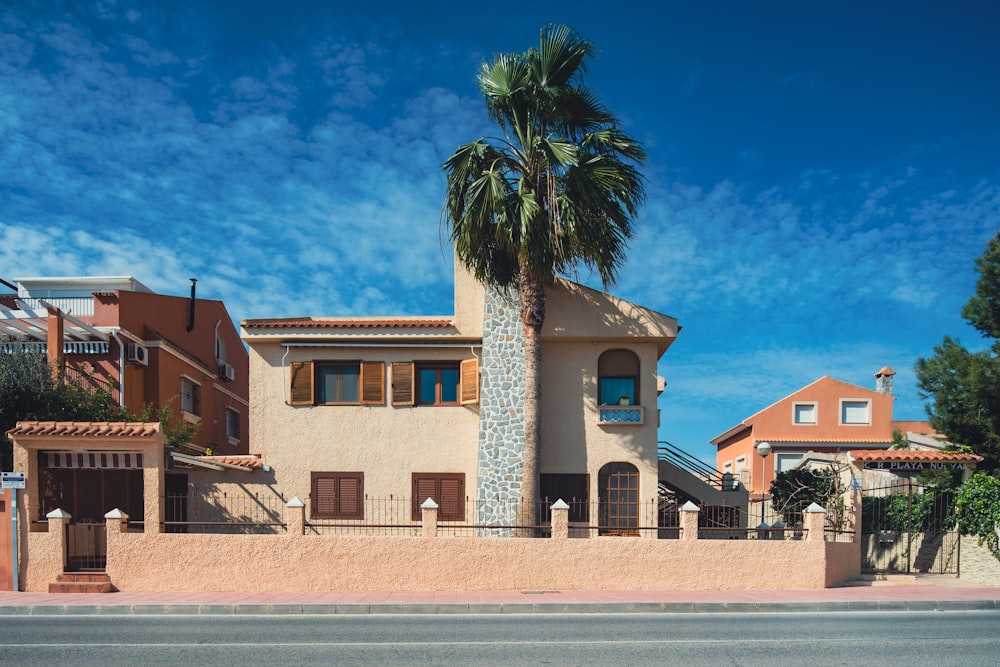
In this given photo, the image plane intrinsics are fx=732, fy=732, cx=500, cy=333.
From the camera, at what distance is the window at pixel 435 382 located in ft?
62.6

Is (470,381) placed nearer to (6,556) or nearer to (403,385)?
(403,385)

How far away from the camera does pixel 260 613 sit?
12.9 metres

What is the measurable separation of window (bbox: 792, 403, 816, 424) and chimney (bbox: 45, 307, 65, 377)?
3284cm

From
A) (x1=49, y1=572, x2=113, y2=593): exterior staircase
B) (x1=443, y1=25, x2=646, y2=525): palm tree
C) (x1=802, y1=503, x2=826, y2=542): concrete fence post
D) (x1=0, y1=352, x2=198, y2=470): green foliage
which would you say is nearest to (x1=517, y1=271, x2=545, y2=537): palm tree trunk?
(x1=443, y1=25, x2=646, y2=525): palm tree

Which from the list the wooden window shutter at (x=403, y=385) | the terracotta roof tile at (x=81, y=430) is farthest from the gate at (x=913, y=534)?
the terracotta roof tile at (x=81, y=430)

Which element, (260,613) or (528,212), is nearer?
(260,613)

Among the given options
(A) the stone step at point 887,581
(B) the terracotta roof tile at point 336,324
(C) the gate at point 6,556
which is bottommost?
(A) the stone step at point 887,581

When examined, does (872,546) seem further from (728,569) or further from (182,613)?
(182,613)

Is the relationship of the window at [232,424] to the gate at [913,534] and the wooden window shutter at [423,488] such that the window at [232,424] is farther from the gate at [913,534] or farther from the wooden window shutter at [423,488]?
the gate at [913,534]

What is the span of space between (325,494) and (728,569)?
10062mm

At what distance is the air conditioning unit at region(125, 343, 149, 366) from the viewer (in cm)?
2148

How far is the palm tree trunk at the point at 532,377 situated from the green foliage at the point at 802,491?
7.07m

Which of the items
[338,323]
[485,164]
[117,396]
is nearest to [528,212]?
[485,164]

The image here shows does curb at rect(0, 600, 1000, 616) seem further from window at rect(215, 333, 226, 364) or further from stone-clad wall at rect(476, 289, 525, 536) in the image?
window at rect(215, 333, 226, 364)
